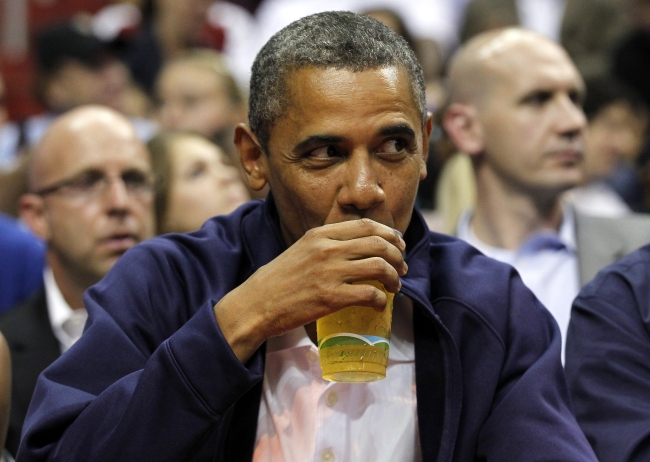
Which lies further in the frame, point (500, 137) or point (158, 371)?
point (500, 137)

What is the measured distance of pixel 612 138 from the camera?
5875 millimetres

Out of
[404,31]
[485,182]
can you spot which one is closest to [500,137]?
[485,182]

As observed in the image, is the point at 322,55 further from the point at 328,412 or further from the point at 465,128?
the point at 465,128

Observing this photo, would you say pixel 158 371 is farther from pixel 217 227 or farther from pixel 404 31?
pixel 404 31

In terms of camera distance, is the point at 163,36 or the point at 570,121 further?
the point at 163,36

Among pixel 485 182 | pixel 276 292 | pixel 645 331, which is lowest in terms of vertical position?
pixel 485 182

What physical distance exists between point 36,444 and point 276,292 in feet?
1.76

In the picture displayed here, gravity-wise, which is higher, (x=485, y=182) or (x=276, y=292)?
(x=276, y=292)

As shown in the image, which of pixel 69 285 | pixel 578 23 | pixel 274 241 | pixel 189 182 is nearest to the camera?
pixel 274 241

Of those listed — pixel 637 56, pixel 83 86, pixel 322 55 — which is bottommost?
pixel 83 86

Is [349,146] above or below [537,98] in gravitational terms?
above

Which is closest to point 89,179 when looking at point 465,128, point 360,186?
point 465,128

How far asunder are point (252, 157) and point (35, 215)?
182 centimetres

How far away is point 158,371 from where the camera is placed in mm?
1756
